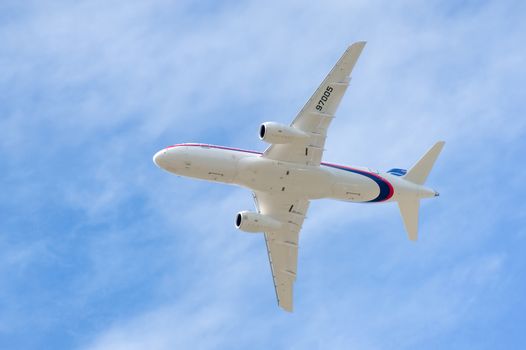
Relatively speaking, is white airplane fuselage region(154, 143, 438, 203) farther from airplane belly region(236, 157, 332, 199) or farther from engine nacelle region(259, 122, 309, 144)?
engine nacelle region(259, 122, 309, 144)

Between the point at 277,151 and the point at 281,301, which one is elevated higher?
the point at 277,151

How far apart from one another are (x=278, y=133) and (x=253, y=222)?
8.89 m

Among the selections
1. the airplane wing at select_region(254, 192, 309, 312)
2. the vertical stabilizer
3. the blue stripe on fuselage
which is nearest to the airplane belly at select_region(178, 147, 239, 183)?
the airplane wing at select_region(254, 192, 309, 312)

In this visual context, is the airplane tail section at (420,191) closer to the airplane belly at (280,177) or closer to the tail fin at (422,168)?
the tail fin at (422,168)

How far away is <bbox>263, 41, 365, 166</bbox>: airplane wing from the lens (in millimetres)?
78625

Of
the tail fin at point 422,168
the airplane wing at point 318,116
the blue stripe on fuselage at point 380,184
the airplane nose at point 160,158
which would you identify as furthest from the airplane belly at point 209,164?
the tail fin at point 422,168

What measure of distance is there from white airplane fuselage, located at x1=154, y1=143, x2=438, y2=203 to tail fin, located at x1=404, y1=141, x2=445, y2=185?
2.75 m

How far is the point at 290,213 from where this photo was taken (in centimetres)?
8650

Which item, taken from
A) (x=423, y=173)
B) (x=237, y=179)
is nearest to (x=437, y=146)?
(x=423, y=173)

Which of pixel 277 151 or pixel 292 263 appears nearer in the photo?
pixel 277 151

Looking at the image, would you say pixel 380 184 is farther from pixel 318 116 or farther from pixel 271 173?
pixel 271 173

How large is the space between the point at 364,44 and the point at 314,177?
37.9ft

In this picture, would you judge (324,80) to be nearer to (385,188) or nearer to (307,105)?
(307,105)

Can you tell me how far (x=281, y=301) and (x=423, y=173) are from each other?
54.2 ft
